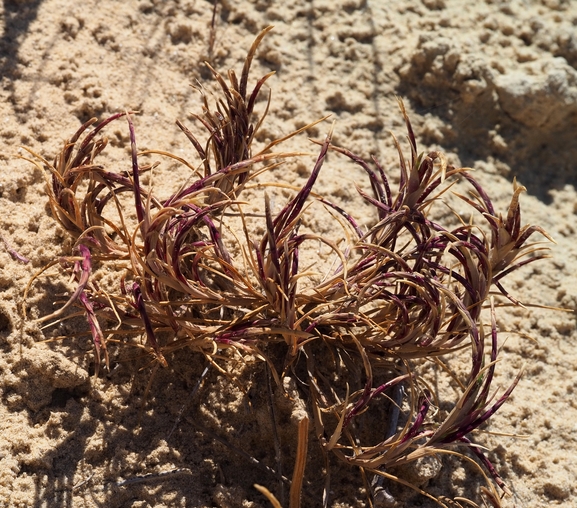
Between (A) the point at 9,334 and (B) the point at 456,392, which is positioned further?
(B) the point at 456,392

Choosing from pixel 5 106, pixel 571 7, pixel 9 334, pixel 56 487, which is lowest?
pixel 56 487

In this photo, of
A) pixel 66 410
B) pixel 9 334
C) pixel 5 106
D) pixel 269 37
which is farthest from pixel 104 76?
pixel 66 410

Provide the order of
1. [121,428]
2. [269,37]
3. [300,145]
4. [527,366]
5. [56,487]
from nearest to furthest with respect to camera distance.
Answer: [56,487]
[121,428]
[527,366]
[300,145]
[269,37]

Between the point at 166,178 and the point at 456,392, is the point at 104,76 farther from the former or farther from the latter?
the point at 456,392
